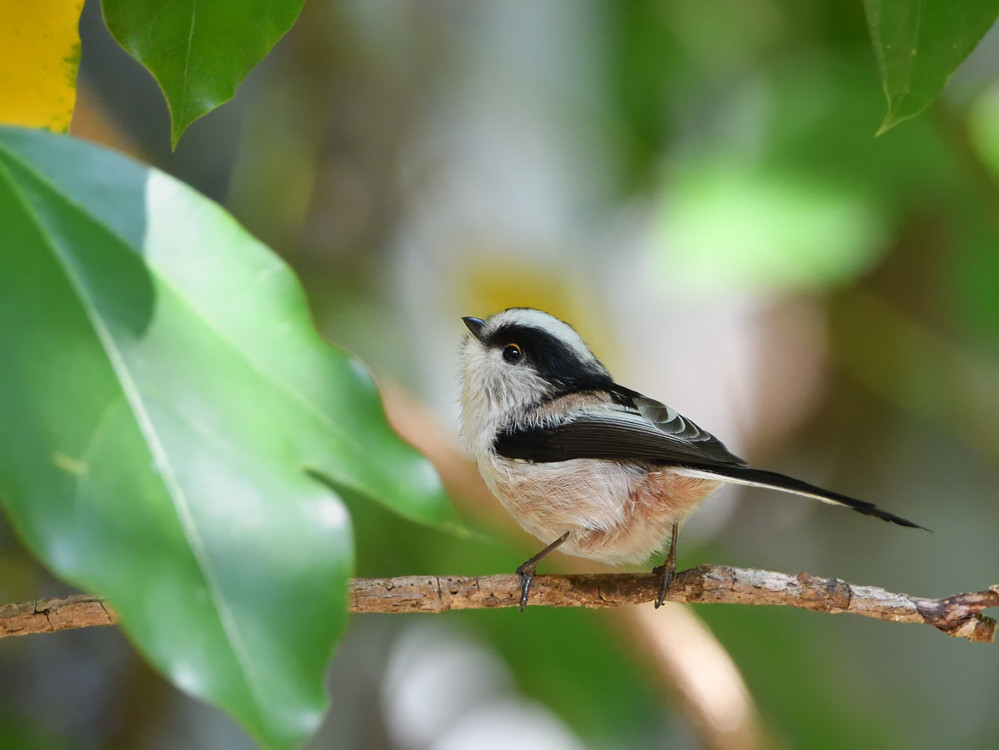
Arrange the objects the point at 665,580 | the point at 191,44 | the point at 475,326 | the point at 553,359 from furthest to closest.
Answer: the point at 475,326, the point at 553,359, the point at 665,580, the point at 191,44

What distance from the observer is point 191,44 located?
1.03 metres

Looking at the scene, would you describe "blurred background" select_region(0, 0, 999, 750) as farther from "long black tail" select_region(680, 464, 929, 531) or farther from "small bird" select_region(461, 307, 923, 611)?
"long black tail" select_region(680, 464, 929, 531)

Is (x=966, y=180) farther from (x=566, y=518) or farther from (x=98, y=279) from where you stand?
(x=98, y=279)

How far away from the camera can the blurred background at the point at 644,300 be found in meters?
2.36

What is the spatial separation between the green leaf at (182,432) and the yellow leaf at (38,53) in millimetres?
181

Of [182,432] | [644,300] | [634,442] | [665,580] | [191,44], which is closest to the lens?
[182,432]

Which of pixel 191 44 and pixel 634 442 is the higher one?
pixel 191 44

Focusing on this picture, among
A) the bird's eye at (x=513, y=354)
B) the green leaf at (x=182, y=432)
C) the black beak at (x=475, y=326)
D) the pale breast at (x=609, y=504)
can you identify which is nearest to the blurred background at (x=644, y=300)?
the black beak at (x=475, y=326)

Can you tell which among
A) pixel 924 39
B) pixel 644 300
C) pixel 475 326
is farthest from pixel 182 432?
pixel 644 300

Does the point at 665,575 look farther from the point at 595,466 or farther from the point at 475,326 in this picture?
the point at 475,326

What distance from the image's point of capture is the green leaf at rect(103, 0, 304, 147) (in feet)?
3.35

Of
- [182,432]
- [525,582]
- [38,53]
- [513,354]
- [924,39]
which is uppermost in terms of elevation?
[924,39]

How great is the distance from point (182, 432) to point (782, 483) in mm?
630

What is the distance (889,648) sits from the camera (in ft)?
10.9
